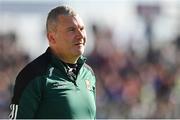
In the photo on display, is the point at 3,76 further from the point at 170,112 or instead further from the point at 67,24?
the point at 67,24

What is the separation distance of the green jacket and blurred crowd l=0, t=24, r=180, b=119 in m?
6.08

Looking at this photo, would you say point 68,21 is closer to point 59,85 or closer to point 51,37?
point 51,37

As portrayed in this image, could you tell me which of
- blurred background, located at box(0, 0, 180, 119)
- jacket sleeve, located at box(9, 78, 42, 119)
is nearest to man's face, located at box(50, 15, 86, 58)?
jacket sleeve, located at box(9, 78, 42, 119)

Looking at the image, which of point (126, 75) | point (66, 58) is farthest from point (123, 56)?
point (66, 58)

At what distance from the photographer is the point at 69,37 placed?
4.89m

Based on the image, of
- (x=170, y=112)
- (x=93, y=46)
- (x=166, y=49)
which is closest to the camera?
(x=170, y=112)

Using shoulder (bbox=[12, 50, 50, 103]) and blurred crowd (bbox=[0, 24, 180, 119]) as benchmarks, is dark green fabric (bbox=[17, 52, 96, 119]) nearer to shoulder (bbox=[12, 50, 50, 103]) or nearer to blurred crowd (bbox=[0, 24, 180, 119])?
shoulder (bbox=[12, 50, 50, 103])

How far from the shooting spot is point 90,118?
4.91 meters

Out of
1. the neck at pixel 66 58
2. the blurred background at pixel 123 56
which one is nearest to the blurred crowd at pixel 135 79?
the blurred background at pixel 123 56

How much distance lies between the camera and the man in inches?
188

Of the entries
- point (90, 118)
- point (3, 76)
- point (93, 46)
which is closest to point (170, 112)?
point (93, 46)

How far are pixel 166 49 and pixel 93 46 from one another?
1496 millimetres

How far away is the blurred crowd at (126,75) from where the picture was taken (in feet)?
37.6

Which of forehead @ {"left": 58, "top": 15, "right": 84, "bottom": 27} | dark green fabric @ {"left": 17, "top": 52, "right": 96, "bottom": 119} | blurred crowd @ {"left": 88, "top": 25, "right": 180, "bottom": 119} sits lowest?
blurred crowd @ {"left": 88, "top": 25, "right": 180, "bottom": 119}
